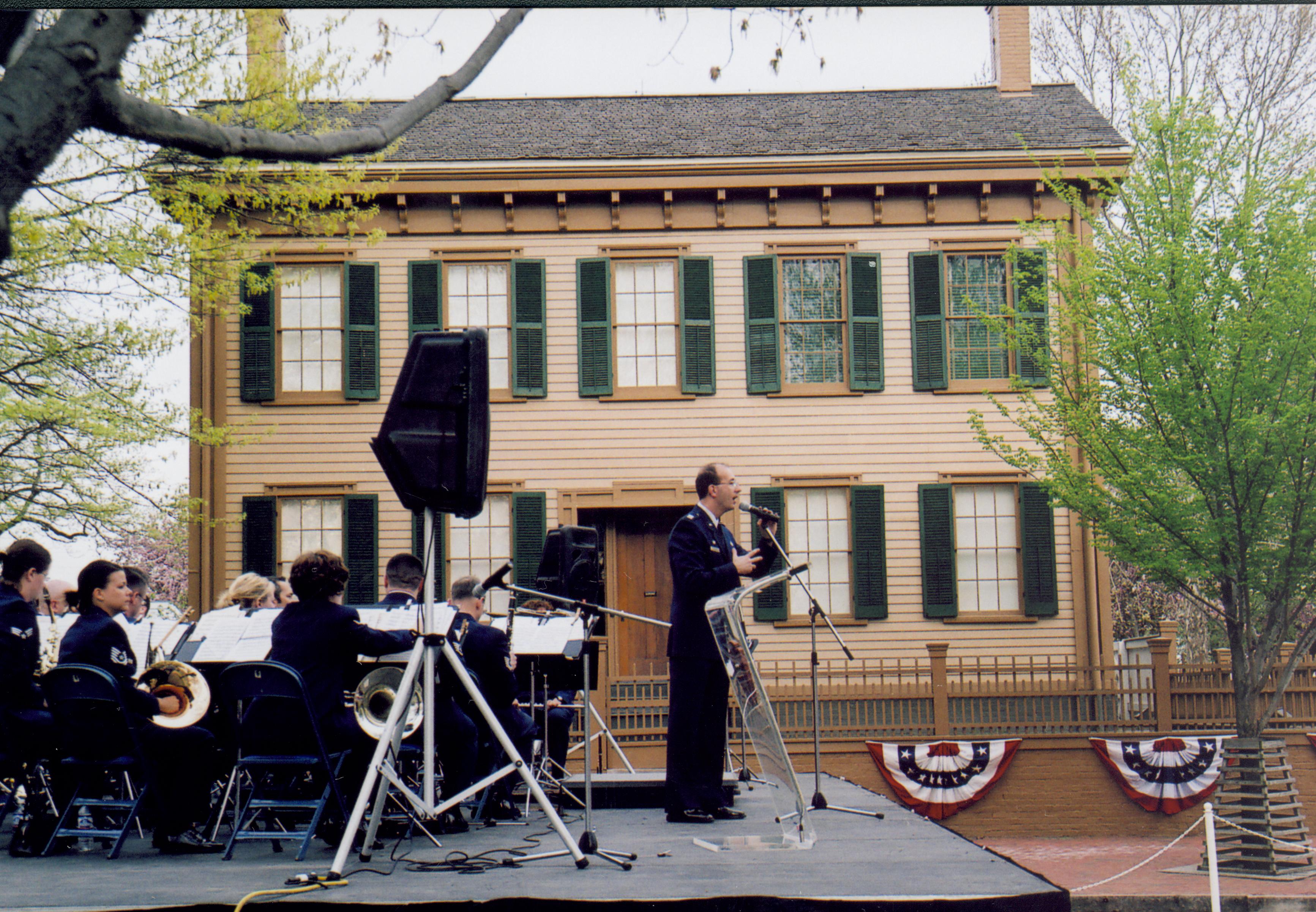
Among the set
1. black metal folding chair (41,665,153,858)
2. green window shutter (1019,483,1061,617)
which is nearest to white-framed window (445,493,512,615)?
green window shutter (1019,483,1061,617)

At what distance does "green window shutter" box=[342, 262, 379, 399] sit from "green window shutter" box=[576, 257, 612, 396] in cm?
292

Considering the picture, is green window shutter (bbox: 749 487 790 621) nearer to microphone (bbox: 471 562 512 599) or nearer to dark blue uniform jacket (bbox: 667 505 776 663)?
dark blue uniform jacket (bbox: 667 505 776 663)

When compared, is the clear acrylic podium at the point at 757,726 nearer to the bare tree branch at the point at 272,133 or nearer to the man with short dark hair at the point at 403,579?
the bare tree branch at the point at 272,133

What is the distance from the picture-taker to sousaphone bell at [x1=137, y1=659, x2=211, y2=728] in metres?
6.66

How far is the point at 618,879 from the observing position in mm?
4641

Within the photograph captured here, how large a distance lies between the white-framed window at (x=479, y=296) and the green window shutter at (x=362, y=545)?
2.54 metres

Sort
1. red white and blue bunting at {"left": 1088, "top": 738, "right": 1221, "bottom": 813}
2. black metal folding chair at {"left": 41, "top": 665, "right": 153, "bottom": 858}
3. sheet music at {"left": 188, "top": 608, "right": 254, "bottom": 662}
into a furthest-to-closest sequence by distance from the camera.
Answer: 1. red white and blue bunting at {"left": 1088, "top": 738, "right": 1221, "bottom": 813}
2. sheet music at {"left": 188, "top": 608, "right": 254, "bottom": 662}
3. black metal folding chair at {"left": 41, "top": 665, "right": 153, "bottom": 858}

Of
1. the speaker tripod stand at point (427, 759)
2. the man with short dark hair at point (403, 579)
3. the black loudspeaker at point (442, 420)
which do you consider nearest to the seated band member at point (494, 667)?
the man with short dark hair at point (403, 579)

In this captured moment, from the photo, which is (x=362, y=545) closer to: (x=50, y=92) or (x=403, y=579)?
(x=403, y=579)

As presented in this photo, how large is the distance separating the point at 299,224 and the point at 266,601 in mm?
10025

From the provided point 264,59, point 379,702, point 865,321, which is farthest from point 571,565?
point 865,321

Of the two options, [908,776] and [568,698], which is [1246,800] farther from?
[568,698]

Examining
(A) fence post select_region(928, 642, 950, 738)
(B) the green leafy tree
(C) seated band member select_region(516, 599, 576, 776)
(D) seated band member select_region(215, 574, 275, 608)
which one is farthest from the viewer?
(A) fence post select_region(928, 642, 950, 738)

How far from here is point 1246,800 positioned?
522 inches
